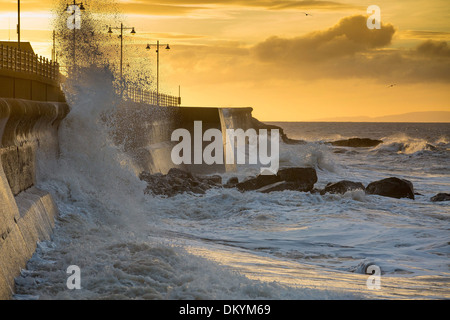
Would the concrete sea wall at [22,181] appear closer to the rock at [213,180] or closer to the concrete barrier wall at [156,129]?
the concrete barrier wall at [156,129]

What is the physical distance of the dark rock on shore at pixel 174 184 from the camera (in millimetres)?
20141

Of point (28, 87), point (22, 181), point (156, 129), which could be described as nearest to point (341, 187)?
point (156, 129)

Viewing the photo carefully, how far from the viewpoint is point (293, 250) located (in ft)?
39.1

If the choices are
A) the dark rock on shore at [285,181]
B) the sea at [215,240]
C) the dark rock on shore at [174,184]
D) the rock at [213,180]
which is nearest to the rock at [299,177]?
the dark rock on shore at [285,181]

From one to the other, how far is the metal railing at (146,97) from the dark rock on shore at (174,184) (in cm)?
403

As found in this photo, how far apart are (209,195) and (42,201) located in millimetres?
11159

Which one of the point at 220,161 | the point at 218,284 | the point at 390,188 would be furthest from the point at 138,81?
the point at 218,284

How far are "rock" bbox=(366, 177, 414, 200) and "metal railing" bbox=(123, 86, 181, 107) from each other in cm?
939

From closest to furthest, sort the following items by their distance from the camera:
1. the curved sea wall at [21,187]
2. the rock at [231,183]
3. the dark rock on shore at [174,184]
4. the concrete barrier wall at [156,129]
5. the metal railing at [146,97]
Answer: the curved sea wall at [21,187] < the dark rock on shore at [174,184] < the concrete barrier wall at [156,129] < the rock at [231,183] < the metal railing at [146,97]

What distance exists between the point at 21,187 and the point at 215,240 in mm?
4154

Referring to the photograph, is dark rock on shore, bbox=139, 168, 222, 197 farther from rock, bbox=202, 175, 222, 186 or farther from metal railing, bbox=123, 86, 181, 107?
metal railing, bbox=123, 86, 181, 107

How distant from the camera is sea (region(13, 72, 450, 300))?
22.4ft

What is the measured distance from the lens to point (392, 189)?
867 inches
